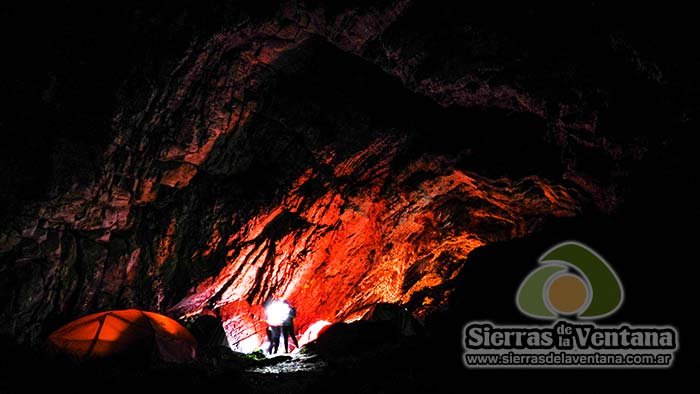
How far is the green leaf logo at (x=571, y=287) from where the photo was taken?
6.61 meters

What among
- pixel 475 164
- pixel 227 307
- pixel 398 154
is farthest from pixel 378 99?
pixel 227 307

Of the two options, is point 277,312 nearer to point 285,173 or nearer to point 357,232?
point 357,232

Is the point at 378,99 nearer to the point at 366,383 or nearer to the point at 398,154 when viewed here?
the point at 398,154

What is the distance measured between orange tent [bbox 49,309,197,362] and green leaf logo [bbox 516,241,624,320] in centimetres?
809

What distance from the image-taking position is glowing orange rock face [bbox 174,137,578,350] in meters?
10.8

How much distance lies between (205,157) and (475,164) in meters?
7.29

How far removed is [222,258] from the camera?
10961 mm

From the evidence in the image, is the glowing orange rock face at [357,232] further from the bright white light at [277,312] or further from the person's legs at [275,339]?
the person's legs at [275,339]

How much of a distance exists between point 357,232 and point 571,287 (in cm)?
693

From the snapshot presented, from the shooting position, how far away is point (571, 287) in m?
6.87
